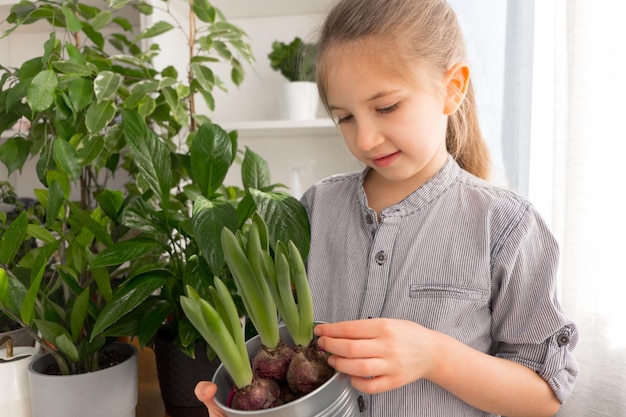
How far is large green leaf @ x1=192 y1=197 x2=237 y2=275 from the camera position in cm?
73

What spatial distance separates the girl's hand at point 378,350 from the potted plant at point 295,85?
96cm

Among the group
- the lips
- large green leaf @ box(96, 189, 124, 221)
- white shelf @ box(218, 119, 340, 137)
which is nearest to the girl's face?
the lips

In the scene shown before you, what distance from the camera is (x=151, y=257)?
3.57 ft

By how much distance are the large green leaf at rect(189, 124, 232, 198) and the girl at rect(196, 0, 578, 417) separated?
0.22m

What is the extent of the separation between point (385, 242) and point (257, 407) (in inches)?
14.1

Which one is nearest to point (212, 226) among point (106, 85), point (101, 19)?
point (106, 85)

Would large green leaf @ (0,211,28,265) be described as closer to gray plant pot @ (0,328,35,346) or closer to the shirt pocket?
gray plant pot @ (0,328,35,346)

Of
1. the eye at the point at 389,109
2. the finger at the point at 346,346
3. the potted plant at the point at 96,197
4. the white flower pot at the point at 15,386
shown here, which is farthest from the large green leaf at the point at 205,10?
the finger at the point at 346,346

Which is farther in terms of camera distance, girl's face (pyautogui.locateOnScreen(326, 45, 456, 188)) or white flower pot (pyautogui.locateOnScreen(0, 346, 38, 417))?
white flower pot (pyautogui.locateOnScreen(0, 346, 38, 417))

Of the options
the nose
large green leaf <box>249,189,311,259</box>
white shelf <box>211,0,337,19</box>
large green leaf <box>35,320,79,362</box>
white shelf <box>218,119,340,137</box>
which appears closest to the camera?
the nose

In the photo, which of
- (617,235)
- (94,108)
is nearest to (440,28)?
(617,235)

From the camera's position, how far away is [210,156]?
863 mm

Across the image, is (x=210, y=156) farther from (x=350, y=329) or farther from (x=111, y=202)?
(x=350, y=329)

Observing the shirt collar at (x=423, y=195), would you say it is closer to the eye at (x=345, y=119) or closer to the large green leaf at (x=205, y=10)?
the eye at (x=345, y=119)
